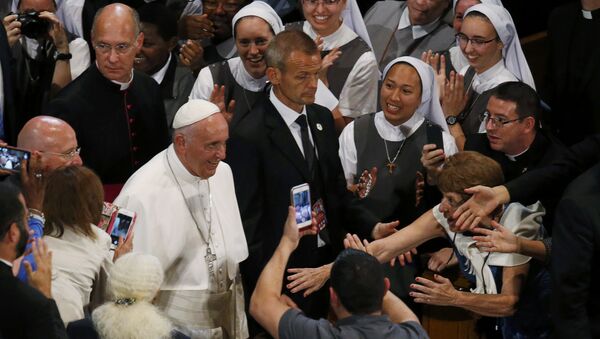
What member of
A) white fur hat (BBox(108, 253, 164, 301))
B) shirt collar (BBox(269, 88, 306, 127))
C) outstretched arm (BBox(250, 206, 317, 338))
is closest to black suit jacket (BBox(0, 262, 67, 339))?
white fur hat (BBox(108, 253, 164, 301))

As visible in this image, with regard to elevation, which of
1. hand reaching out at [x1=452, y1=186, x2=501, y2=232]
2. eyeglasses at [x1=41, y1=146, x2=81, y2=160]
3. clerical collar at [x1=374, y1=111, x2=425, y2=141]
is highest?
eyeglasses at [x1=41, y1=146, x2=81, y2=160]

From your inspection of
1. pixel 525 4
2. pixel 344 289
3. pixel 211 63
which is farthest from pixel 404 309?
pixel 525 4

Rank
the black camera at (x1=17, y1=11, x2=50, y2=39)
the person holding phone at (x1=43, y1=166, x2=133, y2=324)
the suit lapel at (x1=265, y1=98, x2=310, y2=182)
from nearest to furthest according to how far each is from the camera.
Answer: the person holding phone at (x1=43, y1=166, x2=133, y2=324) < the suit lapel at (x1=265, y1=98, x2=310, y2=182) < the black camera at (x1=17, y1=11, x2=50, y2=39)

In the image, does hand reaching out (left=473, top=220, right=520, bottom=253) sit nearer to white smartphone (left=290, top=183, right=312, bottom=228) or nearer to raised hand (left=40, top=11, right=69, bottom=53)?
white smartphone (left=290, top=183, right=312, bottom=228)

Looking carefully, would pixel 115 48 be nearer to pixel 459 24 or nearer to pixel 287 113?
pixel 287 113

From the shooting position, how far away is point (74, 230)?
15.6 feet

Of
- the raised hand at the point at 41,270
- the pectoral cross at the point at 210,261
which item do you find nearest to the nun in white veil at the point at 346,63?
the pectoral cross at the point at 210,261

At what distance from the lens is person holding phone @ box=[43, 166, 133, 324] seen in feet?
15.4

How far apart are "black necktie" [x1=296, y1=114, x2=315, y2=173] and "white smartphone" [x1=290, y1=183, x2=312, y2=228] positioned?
31 cm

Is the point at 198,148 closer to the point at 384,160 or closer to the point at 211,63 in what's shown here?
the point at 384,160

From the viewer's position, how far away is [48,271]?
4.38m

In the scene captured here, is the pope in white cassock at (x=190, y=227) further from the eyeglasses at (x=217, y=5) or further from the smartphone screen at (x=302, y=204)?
the eyeglasses at (x=217, y=5)

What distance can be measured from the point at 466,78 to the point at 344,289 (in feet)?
9.28

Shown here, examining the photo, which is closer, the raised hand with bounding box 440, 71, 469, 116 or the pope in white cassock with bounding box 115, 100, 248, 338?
the pope in white cassock with bounding box 115, 100, 248, 338
